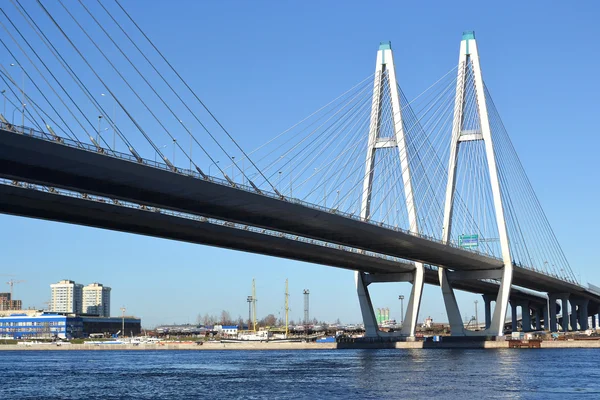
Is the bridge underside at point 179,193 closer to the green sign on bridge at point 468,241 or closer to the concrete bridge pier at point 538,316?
the green sign on bridge at point 468,241

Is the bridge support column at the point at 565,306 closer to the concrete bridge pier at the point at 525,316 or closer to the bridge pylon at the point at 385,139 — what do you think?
the concrete bridge pier at the point at 525,316

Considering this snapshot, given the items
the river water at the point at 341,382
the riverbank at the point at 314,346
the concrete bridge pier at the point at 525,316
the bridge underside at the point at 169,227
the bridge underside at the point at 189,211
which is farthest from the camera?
the concrete bridge pier at the point at 525,316

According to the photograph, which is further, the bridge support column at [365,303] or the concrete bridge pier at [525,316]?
the concrete bridge pier at [525,316]

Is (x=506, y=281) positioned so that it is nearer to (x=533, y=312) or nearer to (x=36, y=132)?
(x=36, y=132)

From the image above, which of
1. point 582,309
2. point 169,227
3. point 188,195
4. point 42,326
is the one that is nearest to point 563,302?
point 582,309

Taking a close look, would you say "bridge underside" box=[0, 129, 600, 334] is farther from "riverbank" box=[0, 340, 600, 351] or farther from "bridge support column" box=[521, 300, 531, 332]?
"bridge support column" box=[521, 300, 531, 332]

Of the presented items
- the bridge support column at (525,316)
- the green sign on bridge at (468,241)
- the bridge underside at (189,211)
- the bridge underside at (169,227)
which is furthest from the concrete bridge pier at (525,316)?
the bridge underside at (169,227)

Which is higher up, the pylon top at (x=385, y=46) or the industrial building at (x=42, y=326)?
the pylon top at (x=385, y=46)

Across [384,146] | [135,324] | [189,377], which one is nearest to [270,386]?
[189,377]

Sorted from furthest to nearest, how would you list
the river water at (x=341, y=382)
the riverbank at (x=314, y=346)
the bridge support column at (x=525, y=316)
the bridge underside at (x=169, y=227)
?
the bridge support column at (x=525, y=316), the riverbank at (x=314, y=346), the bridge underside at (x=169, y=227), the river water at (x=341, y=382)

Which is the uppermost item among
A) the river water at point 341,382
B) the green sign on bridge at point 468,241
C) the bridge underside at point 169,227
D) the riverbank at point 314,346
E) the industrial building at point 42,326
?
the green sign on bridge at point 468,241

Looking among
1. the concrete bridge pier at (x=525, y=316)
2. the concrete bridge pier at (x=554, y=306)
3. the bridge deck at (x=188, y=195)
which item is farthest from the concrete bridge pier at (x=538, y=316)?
the bridge deck at (x=188, y=195)

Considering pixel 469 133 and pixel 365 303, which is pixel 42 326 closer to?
pixel 365 303

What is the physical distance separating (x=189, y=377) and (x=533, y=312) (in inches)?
4486
